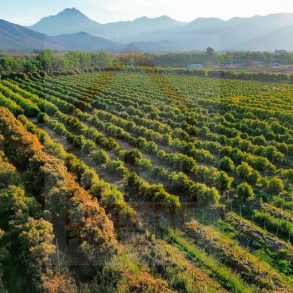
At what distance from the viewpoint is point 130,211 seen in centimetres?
1619

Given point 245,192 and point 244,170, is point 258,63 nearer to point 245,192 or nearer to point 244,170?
point 244,170

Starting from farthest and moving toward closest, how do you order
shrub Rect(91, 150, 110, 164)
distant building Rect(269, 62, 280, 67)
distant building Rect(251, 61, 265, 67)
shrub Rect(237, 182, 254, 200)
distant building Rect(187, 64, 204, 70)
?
distant building Rect(251, 61, 265, 67) < distant building Rect(187, 64, 204, 70) < distant building Rect(269, 62, 280, 67) < shrub Rect(91, 150, 110, 164) < shrub Rect(237, 182, 254, 200)

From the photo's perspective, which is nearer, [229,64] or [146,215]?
[146,215]

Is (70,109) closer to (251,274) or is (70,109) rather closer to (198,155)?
(198,155)

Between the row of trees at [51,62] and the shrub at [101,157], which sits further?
the row of trees at [51,62]

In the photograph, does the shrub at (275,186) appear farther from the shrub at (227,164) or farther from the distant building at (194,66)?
the distant building at (194,66)

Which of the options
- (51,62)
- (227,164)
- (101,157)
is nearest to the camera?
(227,164)

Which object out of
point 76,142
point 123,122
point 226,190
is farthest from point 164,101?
point 226,190

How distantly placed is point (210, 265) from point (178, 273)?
141cm

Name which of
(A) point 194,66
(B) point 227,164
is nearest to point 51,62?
(A) point 194,66

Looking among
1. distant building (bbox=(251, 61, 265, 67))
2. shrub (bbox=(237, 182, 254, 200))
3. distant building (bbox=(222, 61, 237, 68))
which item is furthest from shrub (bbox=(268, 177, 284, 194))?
distant building (bbox=(251, 61, 265, 67))

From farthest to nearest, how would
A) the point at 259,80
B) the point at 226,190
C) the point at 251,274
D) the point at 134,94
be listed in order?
the point at 259,80
the point at 134,94
the point at 226,190
the point at 251,274

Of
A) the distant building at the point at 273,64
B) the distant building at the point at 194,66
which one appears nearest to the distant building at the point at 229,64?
the distant building at the point at 194,66

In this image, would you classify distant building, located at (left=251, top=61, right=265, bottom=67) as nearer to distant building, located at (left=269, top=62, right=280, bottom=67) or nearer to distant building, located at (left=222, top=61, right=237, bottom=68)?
distant building, located at (left=269, top=62, right=280, bottom=67)
